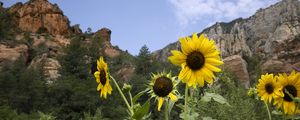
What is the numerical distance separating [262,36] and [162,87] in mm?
74350

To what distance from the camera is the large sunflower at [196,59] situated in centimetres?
196

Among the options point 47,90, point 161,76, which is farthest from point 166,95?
point 47,90

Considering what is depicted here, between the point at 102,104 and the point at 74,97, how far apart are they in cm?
217

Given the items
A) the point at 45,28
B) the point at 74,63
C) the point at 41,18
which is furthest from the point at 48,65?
the point at 41,18

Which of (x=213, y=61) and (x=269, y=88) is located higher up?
(x=213, y=61)

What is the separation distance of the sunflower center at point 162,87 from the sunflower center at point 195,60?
201mm

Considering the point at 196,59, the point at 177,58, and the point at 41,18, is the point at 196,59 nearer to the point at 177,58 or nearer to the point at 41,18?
the point at 177,58

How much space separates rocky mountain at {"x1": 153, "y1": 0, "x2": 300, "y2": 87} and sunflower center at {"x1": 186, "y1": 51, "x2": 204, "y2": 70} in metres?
23.6

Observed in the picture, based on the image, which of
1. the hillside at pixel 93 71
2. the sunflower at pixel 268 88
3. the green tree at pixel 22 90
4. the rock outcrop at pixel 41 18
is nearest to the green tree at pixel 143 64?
the hillside at pixel 93 71

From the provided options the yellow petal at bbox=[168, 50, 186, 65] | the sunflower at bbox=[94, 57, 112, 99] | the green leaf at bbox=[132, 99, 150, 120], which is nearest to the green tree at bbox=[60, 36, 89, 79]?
the sunflower at bbox=[94, 57, 112, 99]

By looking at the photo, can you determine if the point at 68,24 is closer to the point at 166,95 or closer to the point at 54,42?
the point at 54,42

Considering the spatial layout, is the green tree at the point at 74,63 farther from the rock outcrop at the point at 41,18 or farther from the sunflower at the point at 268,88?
the sunflower at the point at 268,88

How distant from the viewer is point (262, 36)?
73.3m

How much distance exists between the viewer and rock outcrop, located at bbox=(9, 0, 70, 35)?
226 ft
